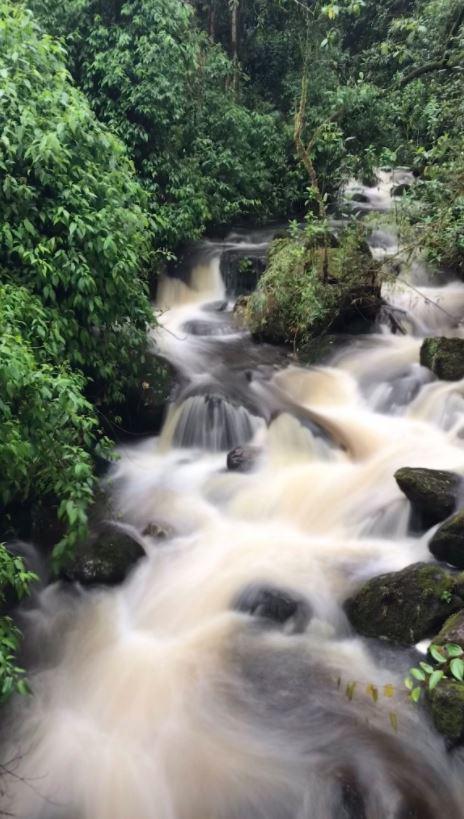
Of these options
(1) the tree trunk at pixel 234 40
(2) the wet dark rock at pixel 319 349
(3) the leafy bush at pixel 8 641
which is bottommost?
(3) the leafy bush at pixel 8 641

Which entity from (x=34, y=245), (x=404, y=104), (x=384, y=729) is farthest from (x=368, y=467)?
(x=404, y=104)

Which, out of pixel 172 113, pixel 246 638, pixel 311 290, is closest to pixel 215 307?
pixel 311 290

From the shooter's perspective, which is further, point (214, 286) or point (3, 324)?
point (214, 286)

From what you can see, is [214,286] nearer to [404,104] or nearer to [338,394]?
[338,394]

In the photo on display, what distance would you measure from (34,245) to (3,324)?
180cm

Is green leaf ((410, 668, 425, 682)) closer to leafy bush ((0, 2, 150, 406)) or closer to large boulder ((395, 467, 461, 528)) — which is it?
large boulder ((395, 467, 461, 528))

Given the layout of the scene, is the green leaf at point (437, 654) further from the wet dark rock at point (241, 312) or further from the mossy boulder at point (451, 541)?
the wet dark rock at point (241, 312)

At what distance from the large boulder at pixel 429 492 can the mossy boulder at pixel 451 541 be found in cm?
38

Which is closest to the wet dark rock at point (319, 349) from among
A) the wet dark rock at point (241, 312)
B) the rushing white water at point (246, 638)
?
the rushing white water at point (246, 638)

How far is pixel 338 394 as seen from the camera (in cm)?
828

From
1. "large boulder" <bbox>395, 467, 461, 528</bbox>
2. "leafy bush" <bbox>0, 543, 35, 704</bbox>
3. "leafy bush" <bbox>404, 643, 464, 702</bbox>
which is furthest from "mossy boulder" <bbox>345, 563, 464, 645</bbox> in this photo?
"leafy bush" <bbox>0, 543, 35, 704</bbox>

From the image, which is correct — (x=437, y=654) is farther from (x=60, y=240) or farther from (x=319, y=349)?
(x=319, y=349)

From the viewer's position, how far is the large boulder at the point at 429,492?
201 inches

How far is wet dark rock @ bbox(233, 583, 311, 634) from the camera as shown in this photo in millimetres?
4535
